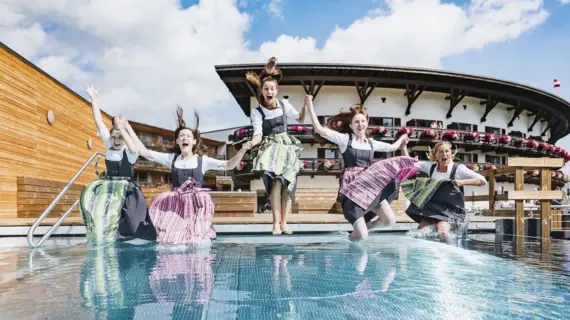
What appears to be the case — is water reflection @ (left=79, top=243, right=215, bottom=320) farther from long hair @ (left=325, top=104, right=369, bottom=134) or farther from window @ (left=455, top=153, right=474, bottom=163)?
window @ (left=455, top=153, right=474, bottom=163)

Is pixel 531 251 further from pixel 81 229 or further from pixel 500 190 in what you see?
pixel 500 190

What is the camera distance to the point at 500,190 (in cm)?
2778

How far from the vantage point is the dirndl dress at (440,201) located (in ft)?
18.9

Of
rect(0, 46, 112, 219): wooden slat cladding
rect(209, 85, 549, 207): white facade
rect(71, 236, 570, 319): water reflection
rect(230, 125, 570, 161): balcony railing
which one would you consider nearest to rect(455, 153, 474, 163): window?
rect(209, 85, 549, 207): white facade

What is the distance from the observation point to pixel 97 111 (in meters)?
5.59

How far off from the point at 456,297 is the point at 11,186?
9523mm

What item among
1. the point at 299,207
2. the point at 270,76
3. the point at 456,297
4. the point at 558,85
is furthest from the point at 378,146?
the point at 558,85

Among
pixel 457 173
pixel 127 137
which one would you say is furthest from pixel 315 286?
pixel 457 173

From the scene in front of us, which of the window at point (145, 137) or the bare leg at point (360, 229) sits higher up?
the window at point (145, 137)

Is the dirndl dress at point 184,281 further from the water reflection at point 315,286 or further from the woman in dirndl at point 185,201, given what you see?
the woman in dirndl at point 185,201

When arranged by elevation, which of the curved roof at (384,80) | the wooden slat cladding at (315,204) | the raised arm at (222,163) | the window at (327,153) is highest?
the curved roof at (384,80)

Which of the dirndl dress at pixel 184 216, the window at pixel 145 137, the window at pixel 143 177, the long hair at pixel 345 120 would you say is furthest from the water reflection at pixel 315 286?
the window at pixel 145 137

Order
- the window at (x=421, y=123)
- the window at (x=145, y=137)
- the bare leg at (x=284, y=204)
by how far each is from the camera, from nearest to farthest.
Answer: the bare leg at (x=284, y=204), the window at (x=421, y=123), the window at (x=145, y=137)

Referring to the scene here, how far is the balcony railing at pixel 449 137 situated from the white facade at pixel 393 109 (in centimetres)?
132
